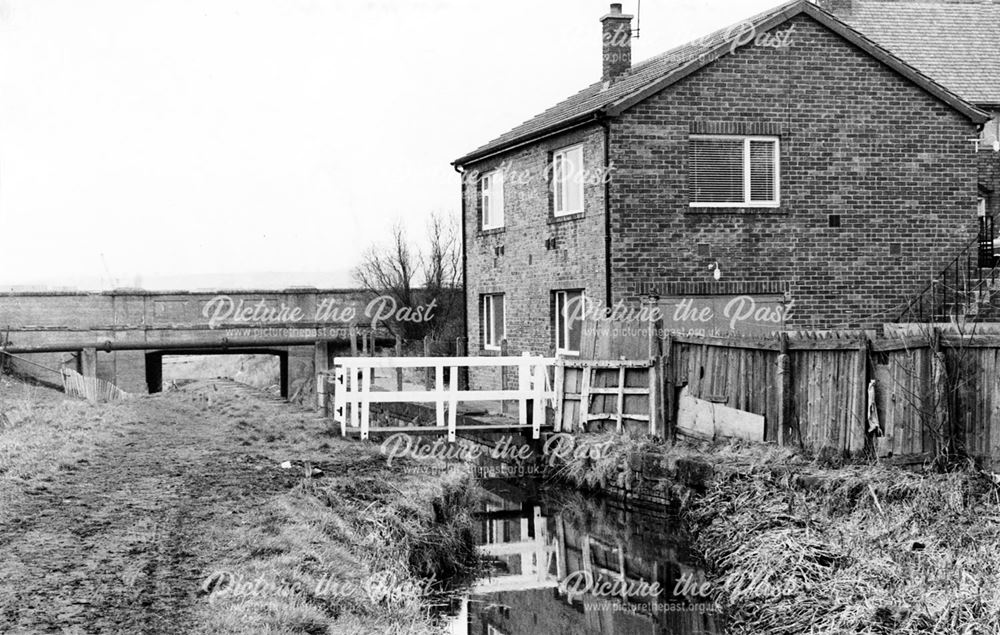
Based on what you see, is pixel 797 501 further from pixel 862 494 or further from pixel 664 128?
pixel 664 128

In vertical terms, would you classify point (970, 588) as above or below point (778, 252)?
below

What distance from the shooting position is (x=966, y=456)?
1147 cm

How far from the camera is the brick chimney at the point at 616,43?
76.8 ft

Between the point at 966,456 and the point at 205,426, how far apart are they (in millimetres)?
13632

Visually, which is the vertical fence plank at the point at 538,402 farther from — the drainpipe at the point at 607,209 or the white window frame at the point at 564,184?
the white window frame at the point at 564,184

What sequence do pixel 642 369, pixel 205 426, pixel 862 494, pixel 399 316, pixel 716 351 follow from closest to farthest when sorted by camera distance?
1. pixel 862 494
2. pixel 716 351
3. pixel 642 369
4. pixel 205 426
5. pixel 399 316

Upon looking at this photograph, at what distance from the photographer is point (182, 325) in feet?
129

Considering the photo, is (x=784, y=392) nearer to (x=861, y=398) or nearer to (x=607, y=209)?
(x=861, y=398)

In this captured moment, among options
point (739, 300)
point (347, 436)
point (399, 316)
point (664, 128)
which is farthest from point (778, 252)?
point (399, 316)

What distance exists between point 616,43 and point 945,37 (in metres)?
12.7

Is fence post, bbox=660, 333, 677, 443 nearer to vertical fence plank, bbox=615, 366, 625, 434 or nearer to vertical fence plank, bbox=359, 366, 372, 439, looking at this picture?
vertical fence plank, bbox=615, 366, 625, 434

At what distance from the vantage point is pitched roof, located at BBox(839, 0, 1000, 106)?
2894 centimetres

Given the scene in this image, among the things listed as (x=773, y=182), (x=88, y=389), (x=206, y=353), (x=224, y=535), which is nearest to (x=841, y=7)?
(x=773, y=182)

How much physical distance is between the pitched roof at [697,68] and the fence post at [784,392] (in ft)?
20.4
